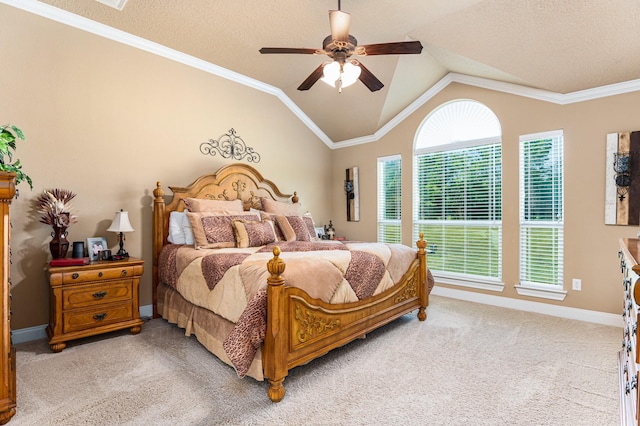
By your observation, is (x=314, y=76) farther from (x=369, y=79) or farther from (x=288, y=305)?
(x=288, y=305)

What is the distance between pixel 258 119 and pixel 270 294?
3387mm

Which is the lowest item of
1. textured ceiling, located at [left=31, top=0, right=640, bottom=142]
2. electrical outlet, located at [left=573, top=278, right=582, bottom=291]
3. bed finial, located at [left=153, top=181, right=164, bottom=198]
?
electrical outlet, located at [left=573, top=278, right=582, bottom=291]

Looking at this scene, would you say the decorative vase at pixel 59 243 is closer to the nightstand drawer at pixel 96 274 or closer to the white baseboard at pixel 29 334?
the nightstand drawer at pixel 96 274

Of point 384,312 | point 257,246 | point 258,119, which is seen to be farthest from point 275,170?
point 384,312

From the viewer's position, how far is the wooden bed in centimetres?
197

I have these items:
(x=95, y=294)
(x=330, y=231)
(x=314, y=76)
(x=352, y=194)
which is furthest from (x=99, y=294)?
(x=352, y=194)

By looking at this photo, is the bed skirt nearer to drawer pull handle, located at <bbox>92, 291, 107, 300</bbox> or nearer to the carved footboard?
the carved footboard

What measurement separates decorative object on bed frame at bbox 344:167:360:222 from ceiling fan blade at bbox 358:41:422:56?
Result: 10.2 feet

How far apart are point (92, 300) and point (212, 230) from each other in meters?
1.18

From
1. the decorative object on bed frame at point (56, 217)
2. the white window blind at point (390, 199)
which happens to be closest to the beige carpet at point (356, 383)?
the decorative object on bed frame at point (56, 217)

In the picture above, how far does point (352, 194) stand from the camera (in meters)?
5.57

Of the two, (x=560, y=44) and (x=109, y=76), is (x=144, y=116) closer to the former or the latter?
(x=109, y=76)

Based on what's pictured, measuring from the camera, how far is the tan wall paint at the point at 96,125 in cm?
286

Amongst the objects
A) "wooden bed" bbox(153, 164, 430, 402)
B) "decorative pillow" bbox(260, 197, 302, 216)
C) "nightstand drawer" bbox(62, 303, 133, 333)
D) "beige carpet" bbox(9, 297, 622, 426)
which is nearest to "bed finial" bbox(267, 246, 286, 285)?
"wooden bed" bbox(153, 164, 430, 402)
